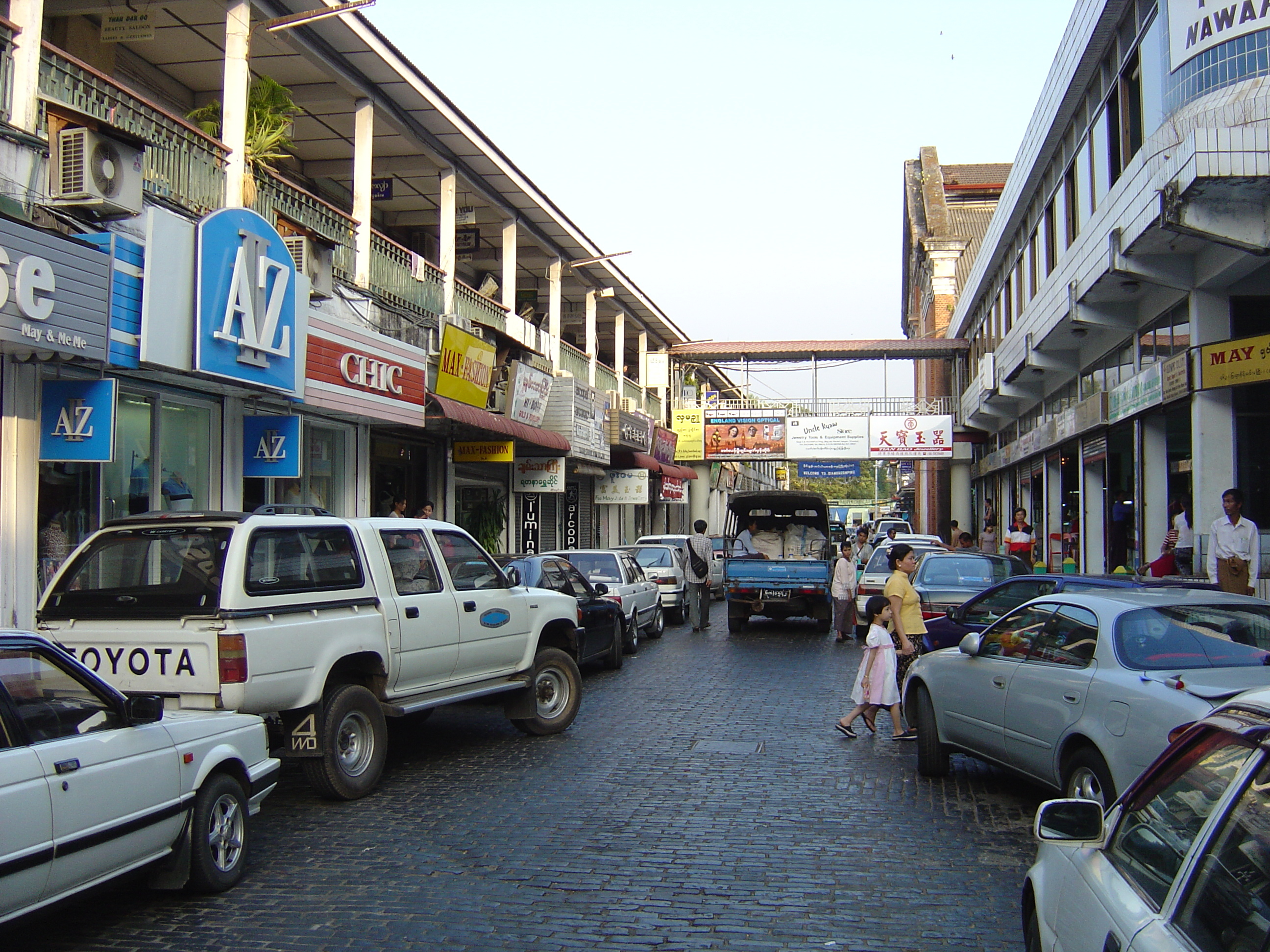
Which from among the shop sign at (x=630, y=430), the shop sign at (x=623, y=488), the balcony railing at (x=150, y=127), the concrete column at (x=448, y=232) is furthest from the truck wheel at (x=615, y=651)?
the shop sign at (x=623, y=488)

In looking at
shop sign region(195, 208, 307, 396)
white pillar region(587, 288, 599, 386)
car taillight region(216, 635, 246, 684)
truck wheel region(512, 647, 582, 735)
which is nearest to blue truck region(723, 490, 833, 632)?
white pillar region(587, 288, 599, 386)

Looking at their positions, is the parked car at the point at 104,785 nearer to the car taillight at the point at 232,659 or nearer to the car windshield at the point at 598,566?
the car taillight at the point at 232,659

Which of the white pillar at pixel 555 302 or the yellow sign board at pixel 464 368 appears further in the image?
the white pillar at pixel 555 302

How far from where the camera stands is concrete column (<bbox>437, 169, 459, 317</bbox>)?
19.4 meters

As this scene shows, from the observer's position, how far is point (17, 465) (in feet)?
32.6

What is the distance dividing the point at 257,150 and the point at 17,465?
5496 millimetres

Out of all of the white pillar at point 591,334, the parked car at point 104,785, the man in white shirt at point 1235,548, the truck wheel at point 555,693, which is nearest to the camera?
the parked car at point 104,785

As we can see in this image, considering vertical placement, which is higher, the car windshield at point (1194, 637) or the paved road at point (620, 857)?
the car windshield at point (1194, 637)

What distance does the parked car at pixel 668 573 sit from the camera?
832 inches

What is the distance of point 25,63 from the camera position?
968cm

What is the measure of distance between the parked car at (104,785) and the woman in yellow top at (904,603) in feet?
21.1

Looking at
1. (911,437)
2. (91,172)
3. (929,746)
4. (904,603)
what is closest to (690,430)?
(911,437)

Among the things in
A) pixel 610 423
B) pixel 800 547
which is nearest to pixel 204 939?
pixel 800 547

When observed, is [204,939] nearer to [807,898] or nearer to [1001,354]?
[807,898]
